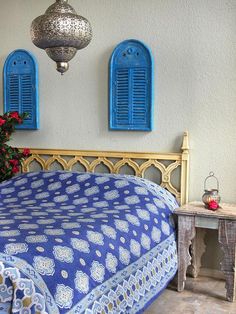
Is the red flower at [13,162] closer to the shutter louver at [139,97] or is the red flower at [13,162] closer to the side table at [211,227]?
the shutter louver at [139,97]

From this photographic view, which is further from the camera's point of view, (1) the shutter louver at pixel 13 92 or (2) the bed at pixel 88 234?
(1) the shutter louver at pixel 13 92

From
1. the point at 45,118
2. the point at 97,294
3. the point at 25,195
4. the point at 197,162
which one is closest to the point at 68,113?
the point at 45,118

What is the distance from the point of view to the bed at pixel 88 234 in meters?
1.93

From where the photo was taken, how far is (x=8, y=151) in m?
4.04

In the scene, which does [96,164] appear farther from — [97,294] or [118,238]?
[97,294]

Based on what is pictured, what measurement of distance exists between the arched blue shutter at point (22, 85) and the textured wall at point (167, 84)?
0.07 meters

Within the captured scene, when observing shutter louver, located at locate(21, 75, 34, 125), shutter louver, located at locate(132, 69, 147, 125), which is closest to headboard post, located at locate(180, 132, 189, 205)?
shutter louver, located at locate(132, 69, 147, 125)

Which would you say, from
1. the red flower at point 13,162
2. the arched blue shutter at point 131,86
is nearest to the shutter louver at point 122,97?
the arched blue shutter at point 131,86

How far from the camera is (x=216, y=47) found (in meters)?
3.50

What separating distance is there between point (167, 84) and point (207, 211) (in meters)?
1.08

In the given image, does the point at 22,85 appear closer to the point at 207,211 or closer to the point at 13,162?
the point at 13,162

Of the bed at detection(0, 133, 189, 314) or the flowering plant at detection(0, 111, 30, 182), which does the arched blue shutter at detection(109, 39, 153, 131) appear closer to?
the bed at detection(0, 133, 189, 314)

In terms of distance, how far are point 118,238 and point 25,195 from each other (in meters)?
1.15

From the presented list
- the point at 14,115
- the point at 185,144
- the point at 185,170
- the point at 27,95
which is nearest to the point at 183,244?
the point at 185,170
